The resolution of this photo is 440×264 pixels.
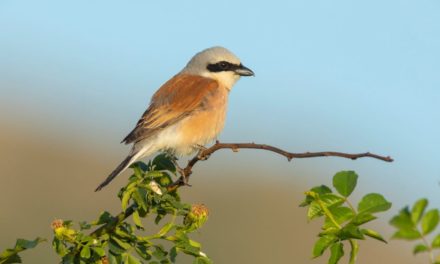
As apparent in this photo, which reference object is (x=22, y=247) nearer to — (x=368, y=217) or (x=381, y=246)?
(x=368, y=217)

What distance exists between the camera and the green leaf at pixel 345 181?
1.68m

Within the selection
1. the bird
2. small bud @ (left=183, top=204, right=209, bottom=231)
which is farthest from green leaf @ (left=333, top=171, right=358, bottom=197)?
the bird

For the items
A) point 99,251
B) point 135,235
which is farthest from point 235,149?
point 99,251

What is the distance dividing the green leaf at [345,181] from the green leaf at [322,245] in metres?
0.09

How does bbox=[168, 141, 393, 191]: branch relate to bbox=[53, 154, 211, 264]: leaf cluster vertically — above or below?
above

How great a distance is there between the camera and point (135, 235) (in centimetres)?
206

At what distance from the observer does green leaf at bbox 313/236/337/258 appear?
169cm

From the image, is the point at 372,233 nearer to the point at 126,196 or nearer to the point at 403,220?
the point at 403,220

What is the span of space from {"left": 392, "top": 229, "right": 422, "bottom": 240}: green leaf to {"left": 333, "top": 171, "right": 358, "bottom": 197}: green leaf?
0.53 m

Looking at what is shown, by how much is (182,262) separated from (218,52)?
321 centimetres

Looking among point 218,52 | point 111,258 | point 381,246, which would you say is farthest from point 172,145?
point 381,246

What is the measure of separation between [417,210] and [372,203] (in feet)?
1.40

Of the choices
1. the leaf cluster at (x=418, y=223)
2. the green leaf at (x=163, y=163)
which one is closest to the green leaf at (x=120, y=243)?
the green leaf at (x=163, y=163)

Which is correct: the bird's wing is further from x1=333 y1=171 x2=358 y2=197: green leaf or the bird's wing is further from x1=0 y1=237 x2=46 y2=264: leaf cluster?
x1=333 y1=171 x2=358 y2=197: green leaf
